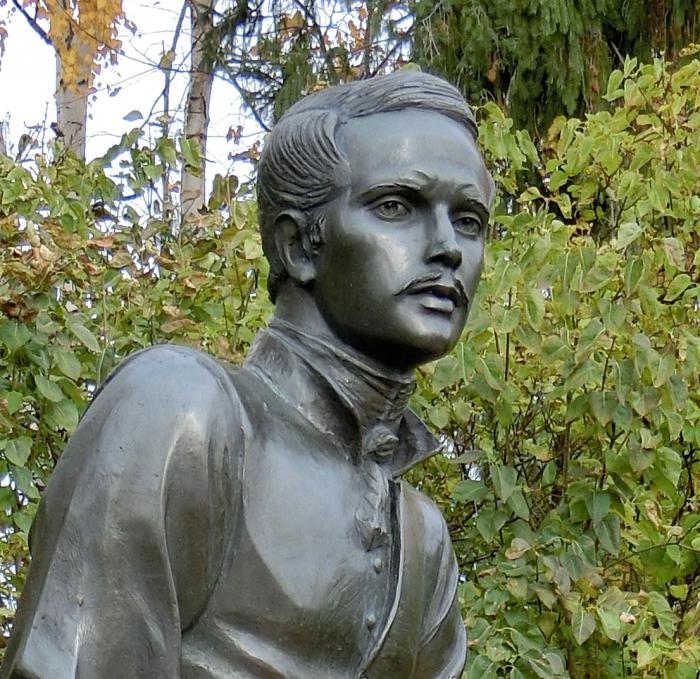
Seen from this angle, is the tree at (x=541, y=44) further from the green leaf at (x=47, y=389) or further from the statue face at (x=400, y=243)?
the statue face at (x=400, y=243)

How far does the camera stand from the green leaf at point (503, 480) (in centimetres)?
448

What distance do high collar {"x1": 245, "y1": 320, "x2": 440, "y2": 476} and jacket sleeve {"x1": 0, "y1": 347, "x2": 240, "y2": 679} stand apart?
221 millimetres

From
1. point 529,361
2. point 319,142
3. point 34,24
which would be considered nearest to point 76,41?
point 34,24

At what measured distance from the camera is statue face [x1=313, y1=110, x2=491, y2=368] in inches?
98.8

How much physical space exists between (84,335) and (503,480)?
121 cm

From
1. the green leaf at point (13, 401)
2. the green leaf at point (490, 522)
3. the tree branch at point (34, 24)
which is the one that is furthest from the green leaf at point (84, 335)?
the tree branch at point (34, 24)

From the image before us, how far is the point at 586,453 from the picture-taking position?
489 cm

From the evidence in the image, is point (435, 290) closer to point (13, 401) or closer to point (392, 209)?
point (392, 209)

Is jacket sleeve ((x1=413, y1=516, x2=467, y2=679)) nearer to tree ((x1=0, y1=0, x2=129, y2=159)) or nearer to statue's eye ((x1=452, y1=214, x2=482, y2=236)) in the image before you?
statue's eye ((x1=452, y1=214, x2=482, y2=236))

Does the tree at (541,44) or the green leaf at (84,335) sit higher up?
the tree at (541,44)

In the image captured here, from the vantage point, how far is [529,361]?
491 centimetres

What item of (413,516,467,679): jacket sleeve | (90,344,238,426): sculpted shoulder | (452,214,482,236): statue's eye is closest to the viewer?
(90,344,238,426): sculpted shoulder

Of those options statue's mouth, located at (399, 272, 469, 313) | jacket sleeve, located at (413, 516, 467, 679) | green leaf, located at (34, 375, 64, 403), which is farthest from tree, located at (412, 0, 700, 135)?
statue's mouth, located at (399, 272, 469, 313)

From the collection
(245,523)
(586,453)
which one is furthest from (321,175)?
(586,453)
